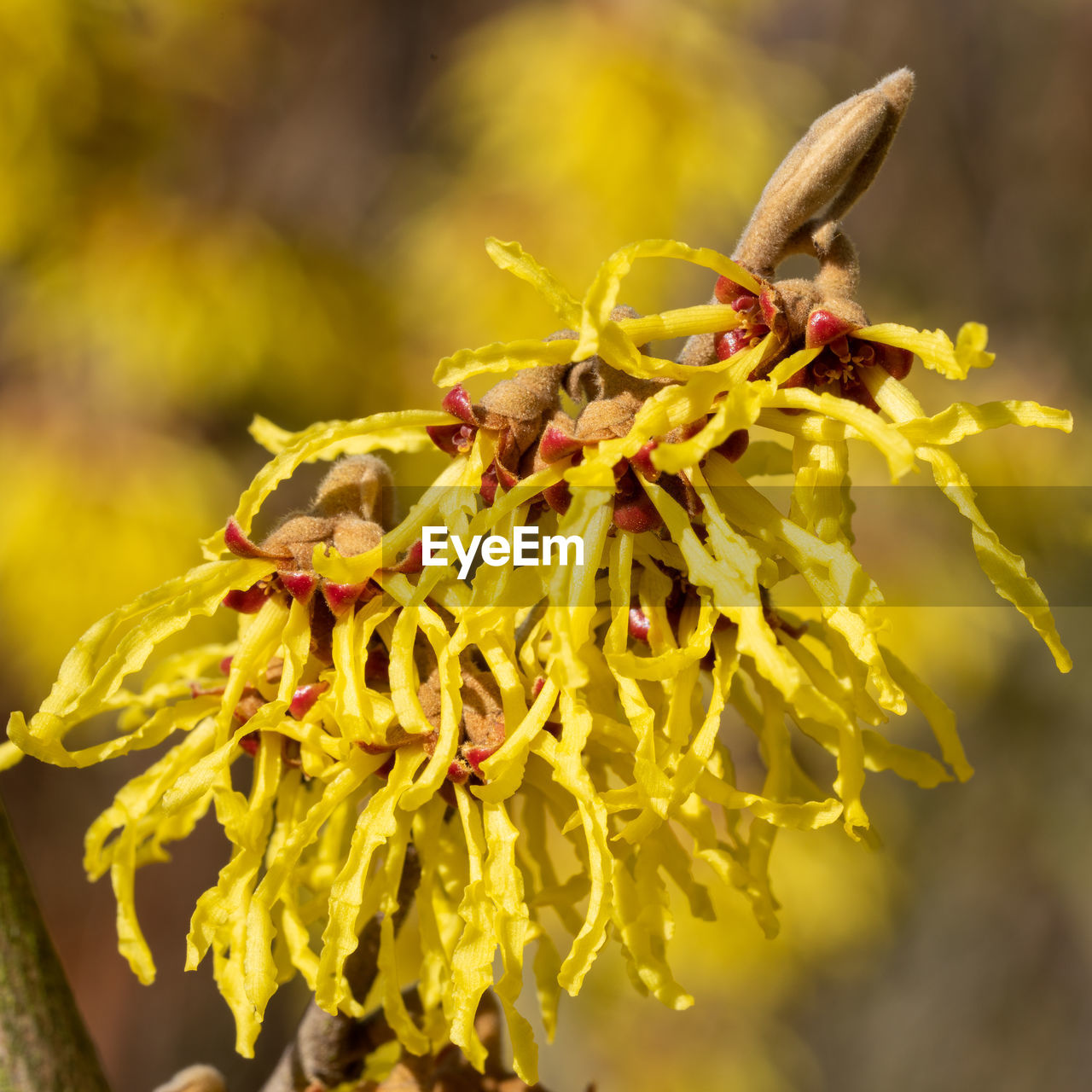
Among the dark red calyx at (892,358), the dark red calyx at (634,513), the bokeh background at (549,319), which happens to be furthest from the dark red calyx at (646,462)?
the bokeh background at (549,319)

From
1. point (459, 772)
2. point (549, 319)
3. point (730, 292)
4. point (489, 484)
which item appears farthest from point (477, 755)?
point (549, 319)

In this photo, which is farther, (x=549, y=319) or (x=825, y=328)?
(x=549, y=319)

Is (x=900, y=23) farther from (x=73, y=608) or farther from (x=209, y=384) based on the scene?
(x=73, y=608)


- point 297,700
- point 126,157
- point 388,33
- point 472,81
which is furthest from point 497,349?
point 388,33

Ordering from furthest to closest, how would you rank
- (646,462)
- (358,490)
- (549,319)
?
(549,319), (358,490), (646,462)

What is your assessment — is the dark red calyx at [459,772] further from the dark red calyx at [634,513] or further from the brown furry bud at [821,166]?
the brown furry bud at [821,166]

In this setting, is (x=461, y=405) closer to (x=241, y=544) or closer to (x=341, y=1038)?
(x=241, y=544)
